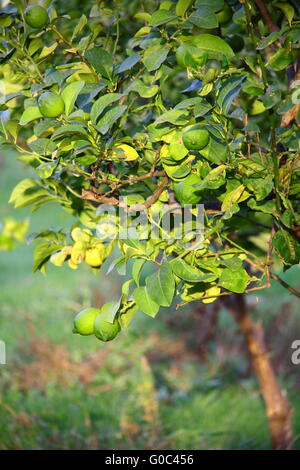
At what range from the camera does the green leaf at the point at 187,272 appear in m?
0.64

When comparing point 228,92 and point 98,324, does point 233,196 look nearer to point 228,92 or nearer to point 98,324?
point 228,92

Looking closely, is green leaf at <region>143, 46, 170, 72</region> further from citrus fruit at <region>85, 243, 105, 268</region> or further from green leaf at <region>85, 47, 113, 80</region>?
citrus fruit at <region>85, 243, 105, 268</region>

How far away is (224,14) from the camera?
0.86m

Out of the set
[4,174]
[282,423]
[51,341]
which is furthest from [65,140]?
[4,174]

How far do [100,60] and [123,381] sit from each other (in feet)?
6.16

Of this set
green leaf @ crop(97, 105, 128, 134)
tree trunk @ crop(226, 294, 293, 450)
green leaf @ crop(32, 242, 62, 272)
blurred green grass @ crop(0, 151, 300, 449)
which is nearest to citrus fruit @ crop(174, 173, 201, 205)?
green leaf @ crop(97, 105, 128, 134)

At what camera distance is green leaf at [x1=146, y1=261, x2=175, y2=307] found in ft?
2.10

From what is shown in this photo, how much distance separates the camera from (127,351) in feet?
8.40

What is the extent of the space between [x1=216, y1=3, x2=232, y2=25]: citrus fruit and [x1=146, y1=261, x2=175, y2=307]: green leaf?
0.43 meters

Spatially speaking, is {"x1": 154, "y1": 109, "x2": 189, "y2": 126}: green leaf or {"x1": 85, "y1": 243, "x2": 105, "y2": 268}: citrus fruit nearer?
{"x1": 154, "y1": 109, "x2": 189, "y2": 126}: green leaf

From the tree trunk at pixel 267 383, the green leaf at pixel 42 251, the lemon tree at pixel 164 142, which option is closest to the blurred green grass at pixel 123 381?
the tree trunk at pixel 267 383

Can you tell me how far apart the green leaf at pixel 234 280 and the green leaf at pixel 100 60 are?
28 cm

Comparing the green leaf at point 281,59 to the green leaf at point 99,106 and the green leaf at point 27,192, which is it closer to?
the green leaf at point 99,106

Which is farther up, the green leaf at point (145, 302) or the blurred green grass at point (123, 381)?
the green leaf at point (145, 302)
